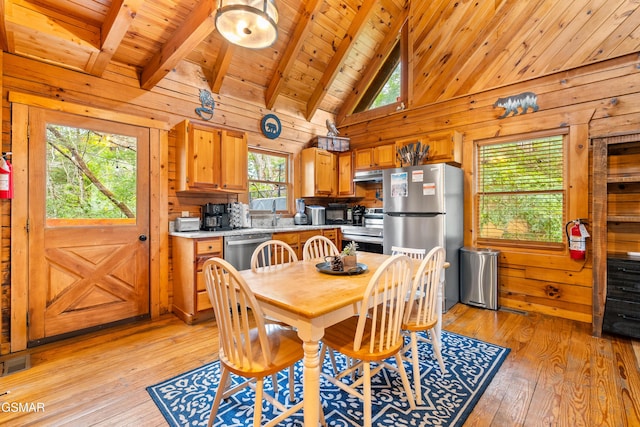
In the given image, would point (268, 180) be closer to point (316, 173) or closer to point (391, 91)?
point (316, 173)

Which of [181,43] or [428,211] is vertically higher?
[181,43]

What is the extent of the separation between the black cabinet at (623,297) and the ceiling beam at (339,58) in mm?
3930

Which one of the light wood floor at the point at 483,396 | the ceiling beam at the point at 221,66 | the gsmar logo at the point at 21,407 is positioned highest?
the ceiling beam at the point at 221,66

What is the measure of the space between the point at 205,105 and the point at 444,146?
314 centimetres

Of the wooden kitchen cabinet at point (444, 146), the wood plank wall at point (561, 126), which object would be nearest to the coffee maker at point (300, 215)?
the wooden kitchen cabinet at point (444, 146)

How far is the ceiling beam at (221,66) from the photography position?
3.58 metres

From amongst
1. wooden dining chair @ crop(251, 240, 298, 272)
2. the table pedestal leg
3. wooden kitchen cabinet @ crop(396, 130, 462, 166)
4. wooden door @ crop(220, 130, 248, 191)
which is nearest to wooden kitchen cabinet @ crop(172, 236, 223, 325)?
wooden dining chair @ crop(251, 240, 298, 272)

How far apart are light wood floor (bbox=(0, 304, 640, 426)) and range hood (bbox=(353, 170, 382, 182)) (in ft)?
7.59

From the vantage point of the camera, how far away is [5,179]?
245 cm

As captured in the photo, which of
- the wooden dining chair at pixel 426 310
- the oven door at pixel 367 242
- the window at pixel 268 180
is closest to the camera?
the wooden dining chair at pixel 426 310

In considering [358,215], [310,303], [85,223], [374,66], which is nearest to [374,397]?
[310,303]

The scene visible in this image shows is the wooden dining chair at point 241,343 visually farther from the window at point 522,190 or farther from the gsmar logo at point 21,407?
the window at point 522,190

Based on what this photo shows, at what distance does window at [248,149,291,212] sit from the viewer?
14.4 feet

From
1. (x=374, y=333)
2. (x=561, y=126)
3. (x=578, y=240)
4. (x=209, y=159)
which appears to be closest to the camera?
(x=374, y=333)
